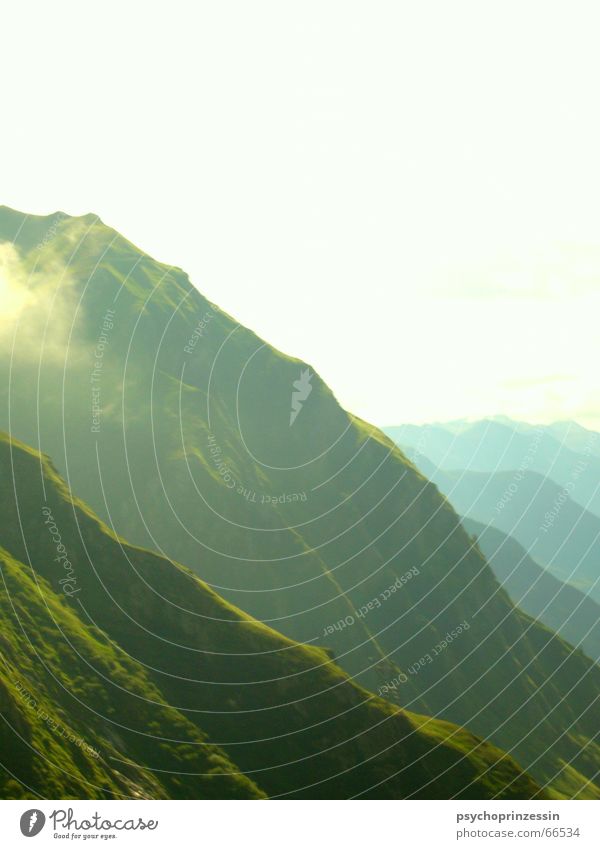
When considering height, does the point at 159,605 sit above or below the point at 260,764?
above

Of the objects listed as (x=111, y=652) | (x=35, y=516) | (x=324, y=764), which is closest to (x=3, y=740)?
(x=111, y=652)

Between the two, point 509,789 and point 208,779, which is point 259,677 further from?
point 509,789

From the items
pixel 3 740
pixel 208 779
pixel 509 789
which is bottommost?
pixel 208 779

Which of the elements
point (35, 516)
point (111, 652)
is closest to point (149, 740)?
point (111, 652)

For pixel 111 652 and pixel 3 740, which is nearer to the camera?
pixel 3 740

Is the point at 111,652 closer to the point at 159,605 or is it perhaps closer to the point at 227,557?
the point at 159,605
